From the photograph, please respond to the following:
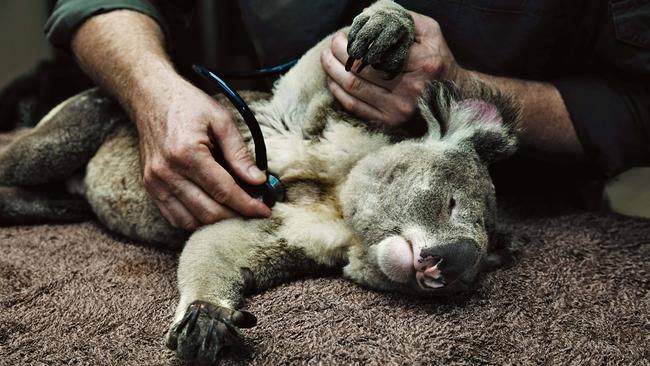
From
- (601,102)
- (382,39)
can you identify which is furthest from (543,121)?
(382,39)

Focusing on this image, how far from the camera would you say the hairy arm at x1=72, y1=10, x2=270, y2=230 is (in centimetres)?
138

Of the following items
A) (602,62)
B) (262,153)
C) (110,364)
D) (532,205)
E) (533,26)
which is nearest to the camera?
(110,364)

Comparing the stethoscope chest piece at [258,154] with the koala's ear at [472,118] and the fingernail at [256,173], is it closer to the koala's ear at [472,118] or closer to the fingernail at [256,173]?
the fingernail at [256,173]

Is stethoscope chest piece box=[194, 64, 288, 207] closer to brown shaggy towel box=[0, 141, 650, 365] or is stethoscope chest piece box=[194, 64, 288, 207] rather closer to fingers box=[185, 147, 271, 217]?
fingers box=[185, 147, 271, 217]

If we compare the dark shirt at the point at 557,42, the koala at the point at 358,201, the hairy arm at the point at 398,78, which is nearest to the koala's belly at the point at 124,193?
the koala at the point at 358,201

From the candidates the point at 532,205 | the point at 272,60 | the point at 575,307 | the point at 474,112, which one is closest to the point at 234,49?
the point at 272,60

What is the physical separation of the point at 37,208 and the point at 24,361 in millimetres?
936

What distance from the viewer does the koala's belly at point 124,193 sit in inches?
63.4

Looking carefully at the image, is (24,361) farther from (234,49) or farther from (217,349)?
(234,49)

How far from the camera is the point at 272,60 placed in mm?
1934

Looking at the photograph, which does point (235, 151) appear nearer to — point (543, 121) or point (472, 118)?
point (472, 118)

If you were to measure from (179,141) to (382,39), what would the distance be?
20.8 inches

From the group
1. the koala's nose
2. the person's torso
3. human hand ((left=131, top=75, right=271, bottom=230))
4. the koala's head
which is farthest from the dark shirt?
the koala's nose

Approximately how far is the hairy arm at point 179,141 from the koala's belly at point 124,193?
98mm
